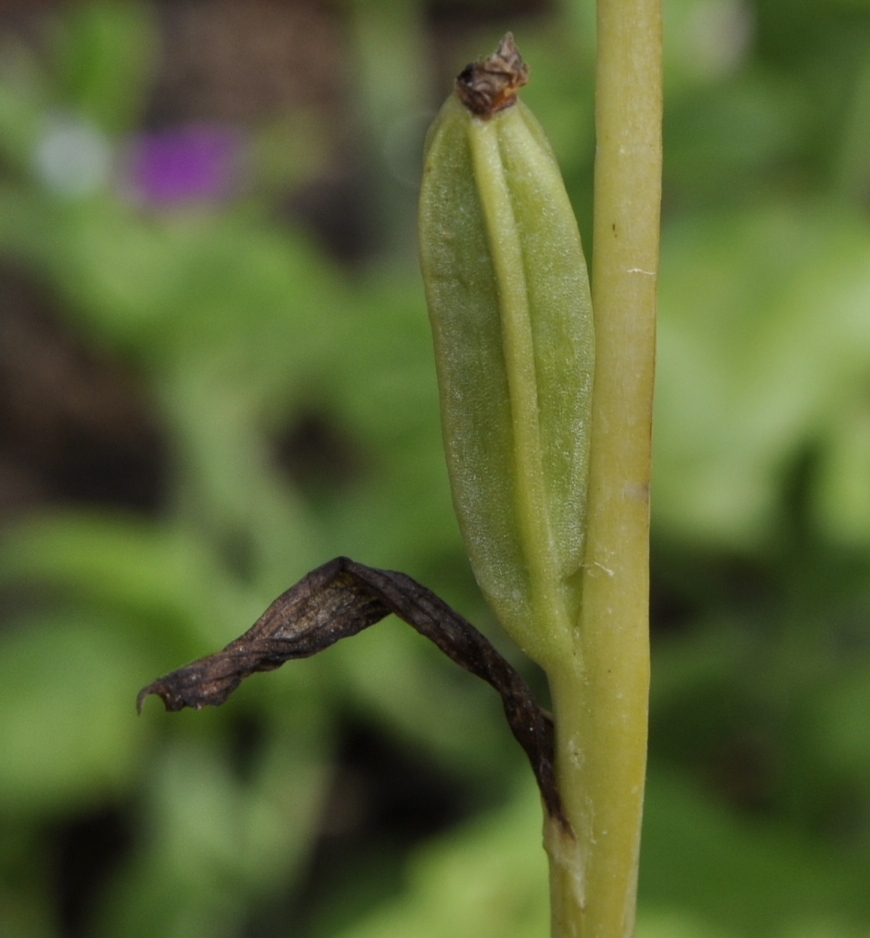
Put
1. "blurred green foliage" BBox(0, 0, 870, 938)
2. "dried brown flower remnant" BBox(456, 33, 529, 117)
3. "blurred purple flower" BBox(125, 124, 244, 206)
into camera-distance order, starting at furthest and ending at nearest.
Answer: "blurred purple flower" BBox(125, 124, 244, 206)
"blurred green foliage" BBox(0, 0, 870, 938)
"dried brown flower remnant" BBox(456, 33, 529, 117)

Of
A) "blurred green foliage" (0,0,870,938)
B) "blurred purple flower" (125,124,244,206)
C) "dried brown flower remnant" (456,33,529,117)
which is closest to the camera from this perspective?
"dried brown flower remnant" (456,33,529,117)

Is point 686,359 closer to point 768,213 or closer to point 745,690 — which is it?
point 768,213

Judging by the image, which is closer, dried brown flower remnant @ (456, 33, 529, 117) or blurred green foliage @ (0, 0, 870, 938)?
dried brown flower remnant @ (456, 33, 529, 117)

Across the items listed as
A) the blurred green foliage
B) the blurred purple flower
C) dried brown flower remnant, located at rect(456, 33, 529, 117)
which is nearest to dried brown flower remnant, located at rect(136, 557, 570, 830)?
dried brown flower remnant, located at rect(456, 33, 529, 117)

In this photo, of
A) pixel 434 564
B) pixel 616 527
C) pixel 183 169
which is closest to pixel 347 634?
pixel 616 527

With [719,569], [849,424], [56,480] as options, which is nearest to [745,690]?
[719,569]

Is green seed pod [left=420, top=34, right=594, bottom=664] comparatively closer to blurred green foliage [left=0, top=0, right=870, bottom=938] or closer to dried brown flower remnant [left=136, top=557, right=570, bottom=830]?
dried brown flower remnant [left=136, top=557, right=570, bottom=830]

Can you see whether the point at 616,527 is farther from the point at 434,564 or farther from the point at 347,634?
the point at 434,564

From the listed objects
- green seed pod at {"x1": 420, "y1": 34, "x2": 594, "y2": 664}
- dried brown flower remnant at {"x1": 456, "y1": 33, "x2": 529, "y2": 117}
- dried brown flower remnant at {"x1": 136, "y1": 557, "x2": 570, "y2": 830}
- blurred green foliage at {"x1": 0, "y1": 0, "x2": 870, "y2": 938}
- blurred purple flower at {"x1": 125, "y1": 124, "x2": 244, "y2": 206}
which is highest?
blurred purple flower at {"x1": 125, "y1": 124, "x2": 244, "y2": 206}
